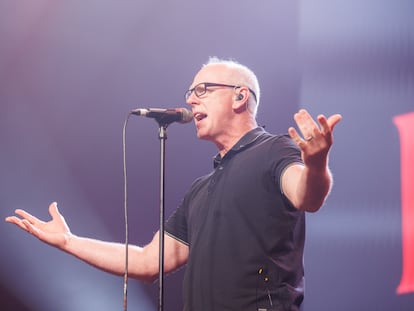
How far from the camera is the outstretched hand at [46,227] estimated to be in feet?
7.86

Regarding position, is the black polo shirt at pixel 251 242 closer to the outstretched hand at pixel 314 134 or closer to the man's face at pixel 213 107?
the man's face at pixel 213 107

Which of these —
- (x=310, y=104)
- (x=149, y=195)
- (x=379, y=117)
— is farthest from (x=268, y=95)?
(x=149, y=195)

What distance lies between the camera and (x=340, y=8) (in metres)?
3.14

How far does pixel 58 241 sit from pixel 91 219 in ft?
1.45

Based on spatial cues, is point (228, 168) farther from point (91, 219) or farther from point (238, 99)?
point (91, 219)

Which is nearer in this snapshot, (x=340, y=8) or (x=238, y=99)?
(x=238, y=99)

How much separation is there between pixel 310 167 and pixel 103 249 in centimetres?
127

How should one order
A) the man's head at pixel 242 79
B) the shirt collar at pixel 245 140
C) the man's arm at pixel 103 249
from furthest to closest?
the man's head at pixel 242 79 < the man's arm at pixel 103 249 < the shirt collar at pixel 245 140

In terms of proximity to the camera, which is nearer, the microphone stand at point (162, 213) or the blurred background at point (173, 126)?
the microphone stand at point (162, 213)

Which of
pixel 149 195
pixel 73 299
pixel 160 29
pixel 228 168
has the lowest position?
pixel 73 299

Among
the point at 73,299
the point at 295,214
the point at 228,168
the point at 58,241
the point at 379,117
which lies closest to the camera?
the point at 295,214

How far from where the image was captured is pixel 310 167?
1.65 meters

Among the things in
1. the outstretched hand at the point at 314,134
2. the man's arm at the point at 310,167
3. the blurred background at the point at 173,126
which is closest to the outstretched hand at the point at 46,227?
the blurred background at the point at 173,126

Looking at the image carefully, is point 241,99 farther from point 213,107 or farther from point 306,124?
point 306,124
